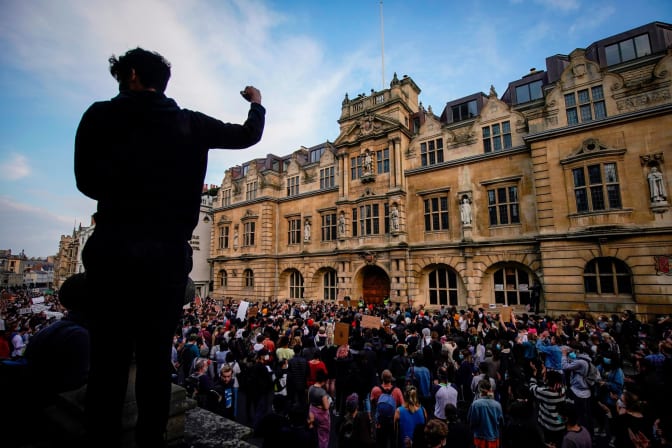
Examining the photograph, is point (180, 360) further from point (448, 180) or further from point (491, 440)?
point (448, 180)

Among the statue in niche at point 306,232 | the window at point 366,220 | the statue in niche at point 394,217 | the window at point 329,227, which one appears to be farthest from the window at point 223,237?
the statue in niche at point 394,217

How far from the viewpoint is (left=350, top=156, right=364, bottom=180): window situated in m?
24.4

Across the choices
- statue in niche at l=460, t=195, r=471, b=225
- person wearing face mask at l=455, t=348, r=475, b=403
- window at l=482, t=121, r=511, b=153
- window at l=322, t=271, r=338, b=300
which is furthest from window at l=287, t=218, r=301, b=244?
person wearing face mask at l=455, t=348, r=475, b=403

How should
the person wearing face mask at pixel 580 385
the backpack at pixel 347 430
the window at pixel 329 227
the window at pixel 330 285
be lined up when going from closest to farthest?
the backpack at pixel 347 430 → the person wearing face mask at pixel 580 385 → the window at pixel 330 285 → the window at pixel 329 227

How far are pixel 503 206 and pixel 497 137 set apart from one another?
175 inches

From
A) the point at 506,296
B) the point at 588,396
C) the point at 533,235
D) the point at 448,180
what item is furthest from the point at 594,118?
the point at 588,396

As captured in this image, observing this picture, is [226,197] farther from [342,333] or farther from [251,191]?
[342,333]

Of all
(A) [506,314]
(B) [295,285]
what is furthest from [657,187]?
(B) [295,285]

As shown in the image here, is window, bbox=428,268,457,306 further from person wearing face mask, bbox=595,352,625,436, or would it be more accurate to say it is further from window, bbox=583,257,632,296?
person wearing face mask, bbox=595,352,625,436

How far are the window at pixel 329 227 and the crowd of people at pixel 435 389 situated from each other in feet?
50.3

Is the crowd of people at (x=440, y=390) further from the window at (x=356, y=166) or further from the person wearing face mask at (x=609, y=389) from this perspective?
the window at (x=356, y=166)

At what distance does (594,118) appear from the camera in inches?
630

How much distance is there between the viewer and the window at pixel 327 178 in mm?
27391

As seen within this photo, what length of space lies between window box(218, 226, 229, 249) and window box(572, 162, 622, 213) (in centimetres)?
3002
